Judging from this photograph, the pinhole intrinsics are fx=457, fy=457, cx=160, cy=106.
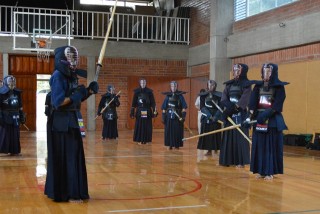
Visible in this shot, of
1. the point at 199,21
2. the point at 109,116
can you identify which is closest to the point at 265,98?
the point at 109,116

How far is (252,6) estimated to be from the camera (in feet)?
54.6

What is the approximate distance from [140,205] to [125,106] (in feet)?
51.3

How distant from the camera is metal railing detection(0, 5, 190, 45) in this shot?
66.2 ft

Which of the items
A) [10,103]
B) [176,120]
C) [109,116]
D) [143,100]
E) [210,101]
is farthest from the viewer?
[109,116]

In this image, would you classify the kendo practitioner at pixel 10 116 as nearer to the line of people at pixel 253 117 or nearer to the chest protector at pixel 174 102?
the chest protector at pixel 174 102

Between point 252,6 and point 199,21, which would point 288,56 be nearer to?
point 252,6

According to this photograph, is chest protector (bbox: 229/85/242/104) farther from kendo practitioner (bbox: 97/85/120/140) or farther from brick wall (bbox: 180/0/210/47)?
brick wall (bbox: 180/0/210/47)

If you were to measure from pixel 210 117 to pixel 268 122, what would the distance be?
326 centimetres

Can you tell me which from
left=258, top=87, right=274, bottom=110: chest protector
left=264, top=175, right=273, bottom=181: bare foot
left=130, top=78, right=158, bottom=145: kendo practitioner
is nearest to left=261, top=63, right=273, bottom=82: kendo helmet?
left=258, top=87, right=274, bottom=110: chest protector

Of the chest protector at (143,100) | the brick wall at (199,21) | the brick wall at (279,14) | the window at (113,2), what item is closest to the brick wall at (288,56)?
the brick wall at (279,14)

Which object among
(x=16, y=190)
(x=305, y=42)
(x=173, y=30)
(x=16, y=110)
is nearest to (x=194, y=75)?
(x=173, y=30)

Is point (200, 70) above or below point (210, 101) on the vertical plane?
above

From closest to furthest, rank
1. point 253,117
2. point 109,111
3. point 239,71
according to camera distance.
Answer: point 253,117 → point 239,71 → point 109,111

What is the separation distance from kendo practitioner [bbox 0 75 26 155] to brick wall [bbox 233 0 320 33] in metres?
8.50
